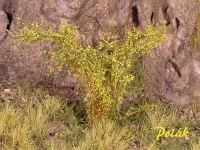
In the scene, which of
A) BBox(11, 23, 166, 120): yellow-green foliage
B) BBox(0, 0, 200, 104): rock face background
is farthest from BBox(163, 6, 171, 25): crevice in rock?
BBox(11, 23, 166, 120): yellow-green foliage

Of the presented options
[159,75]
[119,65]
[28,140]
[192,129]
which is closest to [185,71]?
[159,75]

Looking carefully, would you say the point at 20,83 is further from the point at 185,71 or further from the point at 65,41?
the point at 185,71

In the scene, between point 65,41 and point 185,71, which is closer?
point 65,41

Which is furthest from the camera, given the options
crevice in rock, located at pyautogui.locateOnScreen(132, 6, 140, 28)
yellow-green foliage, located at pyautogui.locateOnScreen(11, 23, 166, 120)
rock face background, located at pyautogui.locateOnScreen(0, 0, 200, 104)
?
crevice in rock, located at pyautogui.locateOnScreen(132, 6, 140, 28)

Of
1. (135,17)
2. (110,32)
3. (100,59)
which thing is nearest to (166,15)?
(135,17)

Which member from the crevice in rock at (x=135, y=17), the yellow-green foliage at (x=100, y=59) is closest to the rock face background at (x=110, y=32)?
the crevice in rock at (x=135, y=17)

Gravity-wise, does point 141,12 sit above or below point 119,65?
above

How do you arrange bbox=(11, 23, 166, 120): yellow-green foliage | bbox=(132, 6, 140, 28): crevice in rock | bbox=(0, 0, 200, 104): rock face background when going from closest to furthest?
bbox=(11, 23, 166, 120): yellow-green foliage < bbox=(0, 0, 200, 104): rock face background < bbox=(132, 6, 140, 28): crevice in rock

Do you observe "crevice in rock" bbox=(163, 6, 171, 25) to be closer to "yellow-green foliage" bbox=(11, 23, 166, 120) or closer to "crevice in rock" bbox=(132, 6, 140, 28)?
"crevice in rock" bbox=(132, 6, 140, 28)

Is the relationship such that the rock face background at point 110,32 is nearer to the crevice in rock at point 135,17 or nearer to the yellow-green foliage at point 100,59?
the crevice in rock at point 135,17
